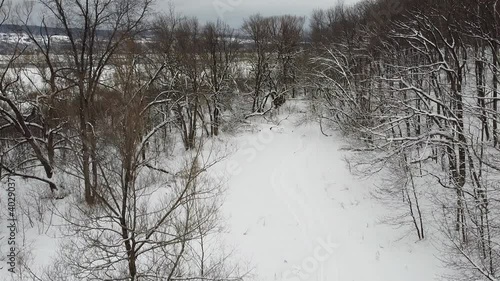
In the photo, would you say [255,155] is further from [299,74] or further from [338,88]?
[299,74]

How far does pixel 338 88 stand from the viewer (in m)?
24.7

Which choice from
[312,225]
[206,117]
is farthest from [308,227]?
[206,117]

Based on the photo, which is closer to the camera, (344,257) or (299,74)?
(344,257)

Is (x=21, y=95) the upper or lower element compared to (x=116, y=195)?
upper

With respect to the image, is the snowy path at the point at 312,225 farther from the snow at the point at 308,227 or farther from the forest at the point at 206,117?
the forest at the point at 206,117

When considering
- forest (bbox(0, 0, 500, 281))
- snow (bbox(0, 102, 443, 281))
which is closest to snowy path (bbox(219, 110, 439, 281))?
snow (bbox(0, 102, 443, 281))

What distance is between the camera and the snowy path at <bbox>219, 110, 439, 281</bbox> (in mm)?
12004

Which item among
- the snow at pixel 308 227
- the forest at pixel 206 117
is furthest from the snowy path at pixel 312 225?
the forest at pixel 206 117

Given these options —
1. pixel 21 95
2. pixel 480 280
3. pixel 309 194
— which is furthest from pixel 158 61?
pixel 480 280

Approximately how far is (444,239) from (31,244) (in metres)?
Result: 14.0

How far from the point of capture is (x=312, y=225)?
14750 mm

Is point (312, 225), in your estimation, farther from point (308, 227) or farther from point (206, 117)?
point (206, 117)

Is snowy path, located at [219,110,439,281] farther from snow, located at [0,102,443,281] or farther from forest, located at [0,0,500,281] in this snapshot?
forest, located at [0,0,500,281]

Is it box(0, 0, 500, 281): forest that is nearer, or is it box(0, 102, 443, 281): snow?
box(0, 0, 500, 281): forest
